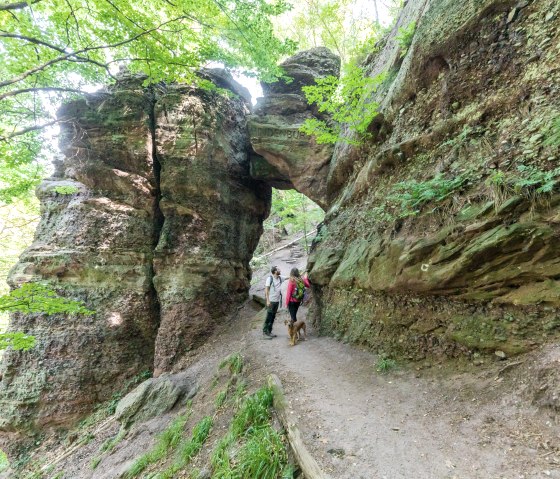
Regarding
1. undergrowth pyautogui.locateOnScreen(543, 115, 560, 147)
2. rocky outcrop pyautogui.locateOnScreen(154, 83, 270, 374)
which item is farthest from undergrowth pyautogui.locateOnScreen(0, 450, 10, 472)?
undergrowth pyautogui.locateOnScreen(543, 115, 560, 147)

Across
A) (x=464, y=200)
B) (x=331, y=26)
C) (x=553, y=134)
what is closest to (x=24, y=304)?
(x=464, y=200)

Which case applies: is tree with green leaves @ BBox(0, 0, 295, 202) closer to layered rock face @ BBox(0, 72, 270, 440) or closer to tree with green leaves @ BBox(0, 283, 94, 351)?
layered rock face @ BBox(0, 72, 270, 440)

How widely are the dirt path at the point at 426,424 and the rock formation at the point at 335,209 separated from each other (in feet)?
1.94

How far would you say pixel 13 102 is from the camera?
935 centimetres

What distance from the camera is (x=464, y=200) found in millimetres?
4355

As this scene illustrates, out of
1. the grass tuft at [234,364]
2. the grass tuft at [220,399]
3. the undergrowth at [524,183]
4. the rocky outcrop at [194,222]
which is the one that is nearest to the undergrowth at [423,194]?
the undergrowth at [524,183]

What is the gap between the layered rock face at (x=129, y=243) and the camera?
9711mm

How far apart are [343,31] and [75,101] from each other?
53.8 feet

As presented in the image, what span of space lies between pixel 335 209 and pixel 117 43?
744cm

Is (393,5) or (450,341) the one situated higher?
(393,5)

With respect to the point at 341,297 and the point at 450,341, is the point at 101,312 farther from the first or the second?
the point at 450,341

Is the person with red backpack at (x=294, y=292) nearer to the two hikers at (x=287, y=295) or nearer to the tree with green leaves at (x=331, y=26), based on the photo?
the two hikers at (x=287, y=295)

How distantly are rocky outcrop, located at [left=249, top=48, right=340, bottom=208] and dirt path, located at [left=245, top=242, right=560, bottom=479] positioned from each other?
7.73 meters

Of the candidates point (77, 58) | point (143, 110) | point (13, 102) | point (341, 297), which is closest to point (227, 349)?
point (341, 297)
